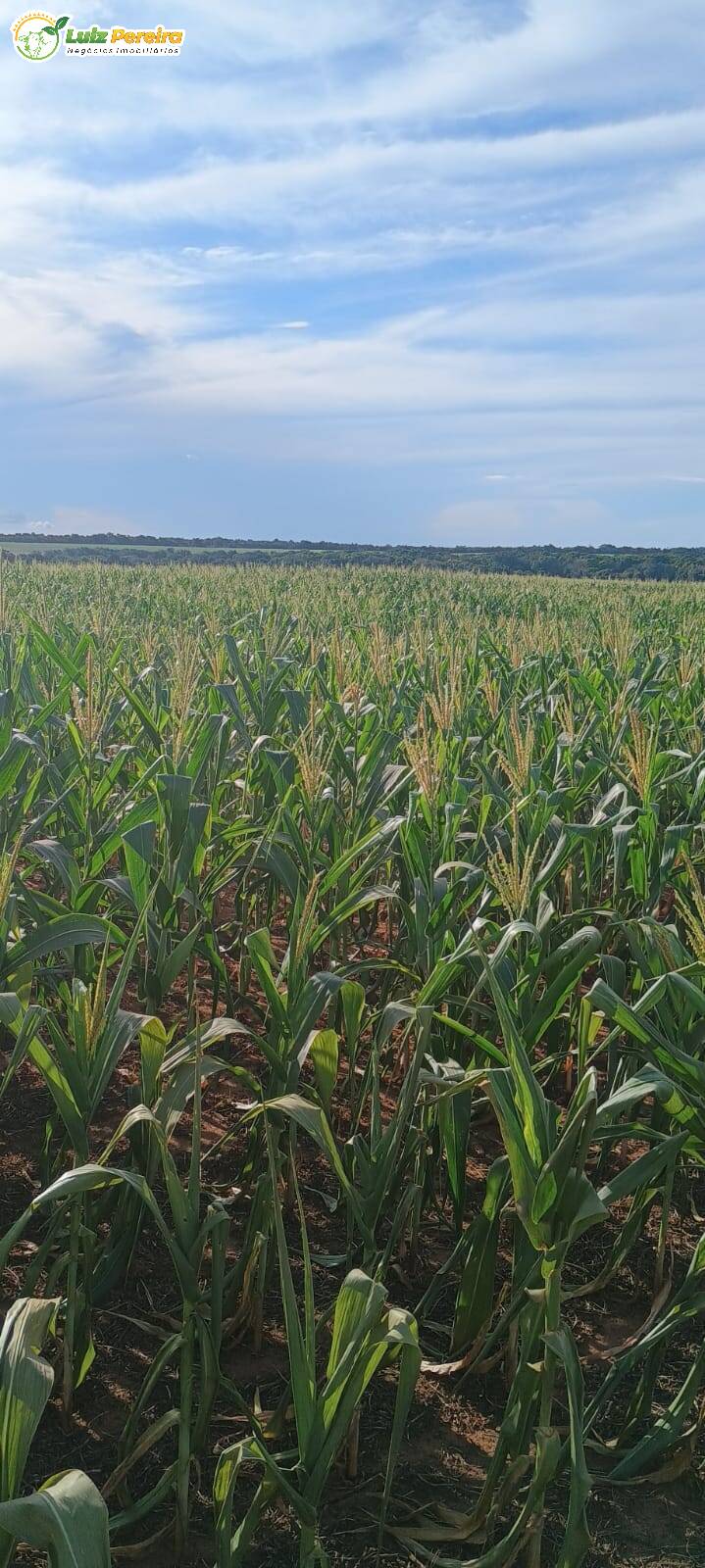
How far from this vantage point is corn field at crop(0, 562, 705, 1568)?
5.36 feet

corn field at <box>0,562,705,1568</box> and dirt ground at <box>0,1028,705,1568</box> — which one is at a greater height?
corn field at <box>0,562,705,1568</box>

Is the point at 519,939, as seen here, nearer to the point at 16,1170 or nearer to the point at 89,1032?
the point at 89,1032

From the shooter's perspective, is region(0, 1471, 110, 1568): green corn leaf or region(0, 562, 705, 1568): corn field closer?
region(0, 1471, 110, 1568): green corn leaf

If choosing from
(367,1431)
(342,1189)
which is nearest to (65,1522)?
(367,1431)

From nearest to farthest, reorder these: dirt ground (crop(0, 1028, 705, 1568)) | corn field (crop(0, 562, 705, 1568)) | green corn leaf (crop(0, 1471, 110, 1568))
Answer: green corn leaf (crop(0, 1471, 110, 1568)) < corn field (crop(0, 562, 705, 1568)) < dirt ground (crop(0, 1028, 705, 1568))

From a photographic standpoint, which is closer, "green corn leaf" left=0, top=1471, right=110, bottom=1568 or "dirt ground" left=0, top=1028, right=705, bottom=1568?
"green corn leaf" left=0, top=1471, right=110, bottom=1568

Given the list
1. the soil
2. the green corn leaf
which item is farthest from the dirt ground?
the green corn leaf

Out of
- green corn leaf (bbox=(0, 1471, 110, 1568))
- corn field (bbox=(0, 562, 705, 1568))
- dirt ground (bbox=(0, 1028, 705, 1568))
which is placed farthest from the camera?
dirt ground (bbox=(0, 1028, 705, 1568))

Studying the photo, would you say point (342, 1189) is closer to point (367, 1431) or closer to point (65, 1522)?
point (367, 1431)

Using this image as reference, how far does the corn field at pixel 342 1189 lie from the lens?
5.36 feet

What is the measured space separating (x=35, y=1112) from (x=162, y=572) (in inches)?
825

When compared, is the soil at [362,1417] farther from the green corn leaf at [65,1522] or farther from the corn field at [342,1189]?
the green corn leaf at [65,1522]

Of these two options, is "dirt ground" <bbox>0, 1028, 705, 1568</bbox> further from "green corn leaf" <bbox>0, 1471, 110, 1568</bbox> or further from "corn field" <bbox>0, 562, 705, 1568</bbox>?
"green corn leaf" <bbox>0, 1471, 110, 1568</bbox>

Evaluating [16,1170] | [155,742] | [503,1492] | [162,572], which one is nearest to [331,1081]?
[503,1492]
